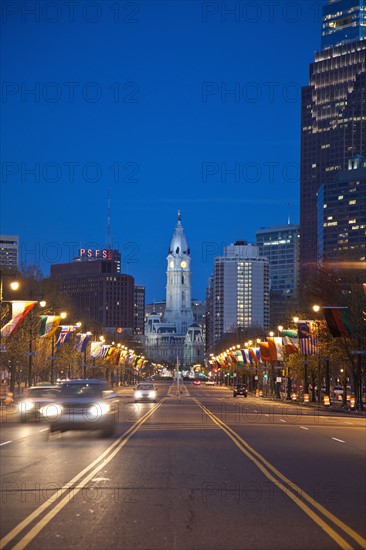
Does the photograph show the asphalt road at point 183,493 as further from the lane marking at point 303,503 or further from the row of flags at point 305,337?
the row of flags at point 305,337

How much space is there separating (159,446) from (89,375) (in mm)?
107131

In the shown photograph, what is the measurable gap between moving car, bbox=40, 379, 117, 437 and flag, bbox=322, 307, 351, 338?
2437cm

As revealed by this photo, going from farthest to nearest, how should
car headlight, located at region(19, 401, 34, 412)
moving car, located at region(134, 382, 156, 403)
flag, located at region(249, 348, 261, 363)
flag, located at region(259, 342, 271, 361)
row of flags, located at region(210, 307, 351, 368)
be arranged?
flag, located at region(249, 348, 261, 363)
flag, located at region(259, 342, 271, 361)
moving car, located at region(134, 382, 156, 403)
row of flags, located at region(210, 307, 351, 368)
car headlight, located at region(19, 401, 34, 412)

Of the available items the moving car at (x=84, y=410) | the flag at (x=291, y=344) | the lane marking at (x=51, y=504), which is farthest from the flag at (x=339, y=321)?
the lane marking at (x=51, y=504)

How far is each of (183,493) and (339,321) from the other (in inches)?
1542

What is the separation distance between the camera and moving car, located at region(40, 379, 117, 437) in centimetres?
3275

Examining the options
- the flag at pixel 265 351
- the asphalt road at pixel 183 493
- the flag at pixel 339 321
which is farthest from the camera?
the flag at pixel 265 351

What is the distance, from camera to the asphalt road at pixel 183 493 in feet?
42.4

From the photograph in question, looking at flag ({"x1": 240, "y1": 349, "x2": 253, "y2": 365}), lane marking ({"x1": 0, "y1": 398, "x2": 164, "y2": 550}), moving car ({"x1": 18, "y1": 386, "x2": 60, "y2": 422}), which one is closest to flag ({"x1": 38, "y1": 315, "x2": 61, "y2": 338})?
moving car ({"x1": 18, "y1": 386, "x2": 60, "y2": 422})

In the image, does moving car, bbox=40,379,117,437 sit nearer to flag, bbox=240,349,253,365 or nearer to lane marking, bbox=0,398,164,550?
lane marking, bbox=0,398,164,550

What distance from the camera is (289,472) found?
829 inches

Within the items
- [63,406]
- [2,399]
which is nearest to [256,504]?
[63,406]

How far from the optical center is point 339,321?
55531 millimetres

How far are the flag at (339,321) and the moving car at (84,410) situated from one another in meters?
24.4
